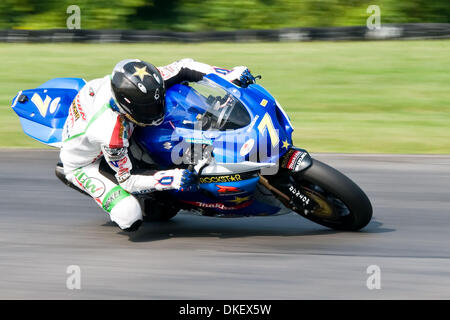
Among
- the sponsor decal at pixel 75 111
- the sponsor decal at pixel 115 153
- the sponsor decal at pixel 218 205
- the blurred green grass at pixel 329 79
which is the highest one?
the sponsor decal at pixel 75 111

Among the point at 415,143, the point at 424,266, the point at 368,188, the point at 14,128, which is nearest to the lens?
the point at 424,266

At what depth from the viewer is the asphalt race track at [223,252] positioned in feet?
14.9

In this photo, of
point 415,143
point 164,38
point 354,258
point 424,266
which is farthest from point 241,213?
point 164,38

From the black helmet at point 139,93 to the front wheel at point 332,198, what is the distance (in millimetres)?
1083

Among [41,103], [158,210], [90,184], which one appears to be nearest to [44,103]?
[41,103]

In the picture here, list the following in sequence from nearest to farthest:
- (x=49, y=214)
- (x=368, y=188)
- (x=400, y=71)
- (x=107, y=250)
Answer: (x=107, y=250), (x=49, y=214), (x=368, y=188), (x=400, y=71)

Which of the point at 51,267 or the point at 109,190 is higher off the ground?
the point at 109,190

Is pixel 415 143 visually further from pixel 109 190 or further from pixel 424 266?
pixel 109 190

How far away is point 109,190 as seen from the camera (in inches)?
211

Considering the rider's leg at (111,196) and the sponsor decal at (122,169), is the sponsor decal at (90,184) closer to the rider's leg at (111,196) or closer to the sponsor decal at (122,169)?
the rider's leg at (111,196)

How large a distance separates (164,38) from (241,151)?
37.8 feet

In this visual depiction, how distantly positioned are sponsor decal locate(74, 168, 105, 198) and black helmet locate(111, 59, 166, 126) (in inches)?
25.5

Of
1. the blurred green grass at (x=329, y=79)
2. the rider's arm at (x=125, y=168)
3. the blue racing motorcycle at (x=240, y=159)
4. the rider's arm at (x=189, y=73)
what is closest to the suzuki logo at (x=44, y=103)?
the blue racing motorcycle at (x=240, y=159)

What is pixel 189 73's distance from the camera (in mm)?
5383
